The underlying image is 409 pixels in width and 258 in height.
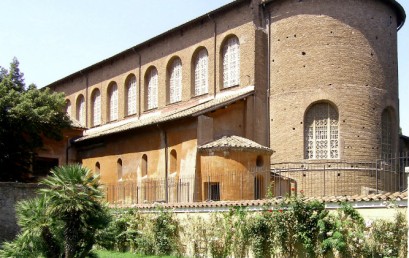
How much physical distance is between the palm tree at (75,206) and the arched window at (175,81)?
59.4 feet

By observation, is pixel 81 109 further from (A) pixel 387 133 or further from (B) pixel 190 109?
(A) pixel 387 133

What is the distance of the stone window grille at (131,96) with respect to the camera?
36.4m

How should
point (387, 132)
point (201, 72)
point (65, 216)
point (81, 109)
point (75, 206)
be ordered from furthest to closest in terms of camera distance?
1. point (81, 109)
2. point (201, 72)
3. point (387, 132)
4. point (65, 216)
5. point (75, 206)

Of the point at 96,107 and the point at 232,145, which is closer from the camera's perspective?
the point at 232,145

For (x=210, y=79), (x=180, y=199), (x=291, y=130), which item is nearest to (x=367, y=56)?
(x=291, y=130)

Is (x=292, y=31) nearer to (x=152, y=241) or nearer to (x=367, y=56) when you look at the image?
(x=367, y=56)

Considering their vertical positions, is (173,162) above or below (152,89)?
below

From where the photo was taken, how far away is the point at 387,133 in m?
27.9

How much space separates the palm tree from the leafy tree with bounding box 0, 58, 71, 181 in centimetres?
1539

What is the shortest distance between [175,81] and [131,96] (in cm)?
473

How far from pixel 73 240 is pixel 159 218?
5.48m

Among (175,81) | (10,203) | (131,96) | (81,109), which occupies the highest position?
(175,81)

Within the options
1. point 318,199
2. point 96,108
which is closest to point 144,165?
point 96,108

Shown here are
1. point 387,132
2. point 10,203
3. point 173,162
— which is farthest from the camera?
point 387,132
